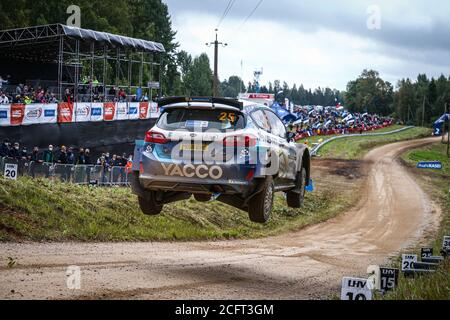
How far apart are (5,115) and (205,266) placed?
648 inches

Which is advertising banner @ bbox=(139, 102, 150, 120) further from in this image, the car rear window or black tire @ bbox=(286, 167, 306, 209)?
the car rear window

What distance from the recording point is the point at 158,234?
61.4ft

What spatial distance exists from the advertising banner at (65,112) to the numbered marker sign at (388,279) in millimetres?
21632

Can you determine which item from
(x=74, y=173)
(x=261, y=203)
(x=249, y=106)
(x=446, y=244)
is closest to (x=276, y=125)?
(x=249, y=106)

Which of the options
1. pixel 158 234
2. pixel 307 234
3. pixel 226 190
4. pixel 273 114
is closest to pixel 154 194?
pixel 226 190

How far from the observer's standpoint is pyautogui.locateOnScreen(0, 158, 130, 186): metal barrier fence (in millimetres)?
19797

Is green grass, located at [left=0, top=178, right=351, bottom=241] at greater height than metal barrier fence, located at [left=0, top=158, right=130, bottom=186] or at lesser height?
lesser

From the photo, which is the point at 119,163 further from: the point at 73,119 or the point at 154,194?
the point at 154,194

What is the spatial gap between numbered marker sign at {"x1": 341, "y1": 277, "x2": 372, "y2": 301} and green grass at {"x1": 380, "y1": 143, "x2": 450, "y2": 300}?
624 mm

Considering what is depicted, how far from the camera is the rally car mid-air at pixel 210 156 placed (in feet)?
28.8

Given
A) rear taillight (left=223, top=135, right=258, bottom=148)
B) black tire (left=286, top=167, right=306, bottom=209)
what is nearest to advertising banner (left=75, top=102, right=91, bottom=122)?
black tire (left=286, top=167, right=306, bottom=209)

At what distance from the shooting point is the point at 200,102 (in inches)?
361

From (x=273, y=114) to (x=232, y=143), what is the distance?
170cm

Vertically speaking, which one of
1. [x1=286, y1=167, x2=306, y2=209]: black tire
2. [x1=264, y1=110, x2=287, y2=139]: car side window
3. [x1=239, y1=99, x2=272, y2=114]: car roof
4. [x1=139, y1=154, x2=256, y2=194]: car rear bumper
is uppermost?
[x1=239, y1=99, x2=272, y2=114]: car roof
